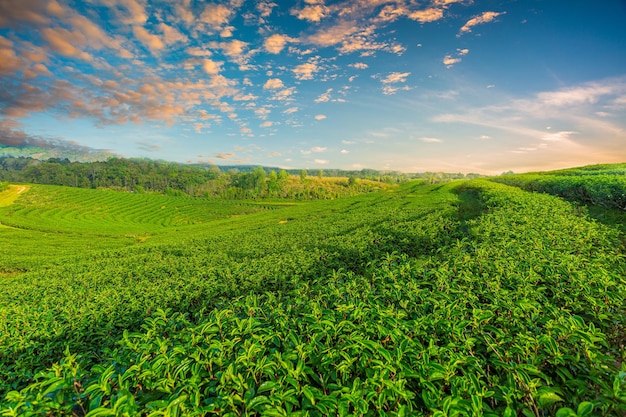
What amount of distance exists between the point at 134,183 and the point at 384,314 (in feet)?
534

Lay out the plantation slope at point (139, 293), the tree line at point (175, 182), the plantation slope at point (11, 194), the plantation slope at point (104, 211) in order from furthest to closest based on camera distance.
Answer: the tree line at point (175, 182) < the plantation slope at point (11, 194) < the plantation slope at point (104, 211) < the plantation slope at point (139, 293)

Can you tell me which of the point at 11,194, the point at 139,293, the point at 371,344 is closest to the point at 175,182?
the point at 11,194

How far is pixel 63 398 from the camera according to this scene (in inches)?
94.1

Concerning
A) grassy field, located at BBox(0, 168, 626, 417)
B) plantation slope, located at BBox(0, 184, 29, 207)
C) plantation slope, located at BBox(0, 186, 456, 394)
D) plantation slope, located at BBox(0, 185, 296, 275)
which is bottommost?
plantation slope, located at BBox(0, 185, 296, 275)

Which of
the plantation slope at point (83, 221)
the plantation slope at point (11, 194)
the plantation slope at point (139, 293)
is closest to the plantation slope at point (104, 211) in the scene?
the plantation slope at point (83, 221)

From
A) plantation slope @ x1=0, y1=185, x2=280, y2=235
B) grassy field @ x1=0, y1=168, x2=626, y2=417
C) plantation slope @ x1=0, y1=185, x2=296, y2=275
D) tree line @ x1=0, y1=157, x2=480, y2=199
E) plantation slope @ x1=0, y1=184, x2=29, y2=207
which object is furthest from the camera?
tree line @ x1=0, y1=157, x2=480, y2=199

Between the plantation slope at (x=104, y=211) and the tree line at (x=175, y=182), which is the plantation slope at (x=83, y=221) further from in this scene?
the tree line at (x=175, y=182)

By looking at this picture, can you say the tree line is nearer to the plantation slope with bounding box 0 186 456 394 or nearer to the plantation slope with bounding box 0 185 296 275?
the plantation slope with bounding box 0 185 296 275

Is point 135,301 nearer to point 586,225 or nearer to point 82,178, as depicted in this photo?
point 586,225

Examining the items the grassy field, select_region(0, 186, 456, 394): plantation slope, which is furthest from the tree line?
the grassy field

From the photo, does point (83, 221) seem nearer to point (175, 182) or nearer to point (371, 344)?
point (371, 344)

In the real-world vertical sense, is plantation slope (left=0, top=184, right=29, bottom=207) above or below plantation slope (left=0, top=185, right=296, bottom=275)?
above

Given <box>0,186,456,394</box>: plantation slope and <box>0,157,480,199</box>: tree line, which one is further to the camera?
<box>0,157,480,199</box>: tree line

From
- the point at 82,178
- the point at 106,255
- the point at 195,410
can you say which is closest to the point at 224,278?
the point at 195,410
